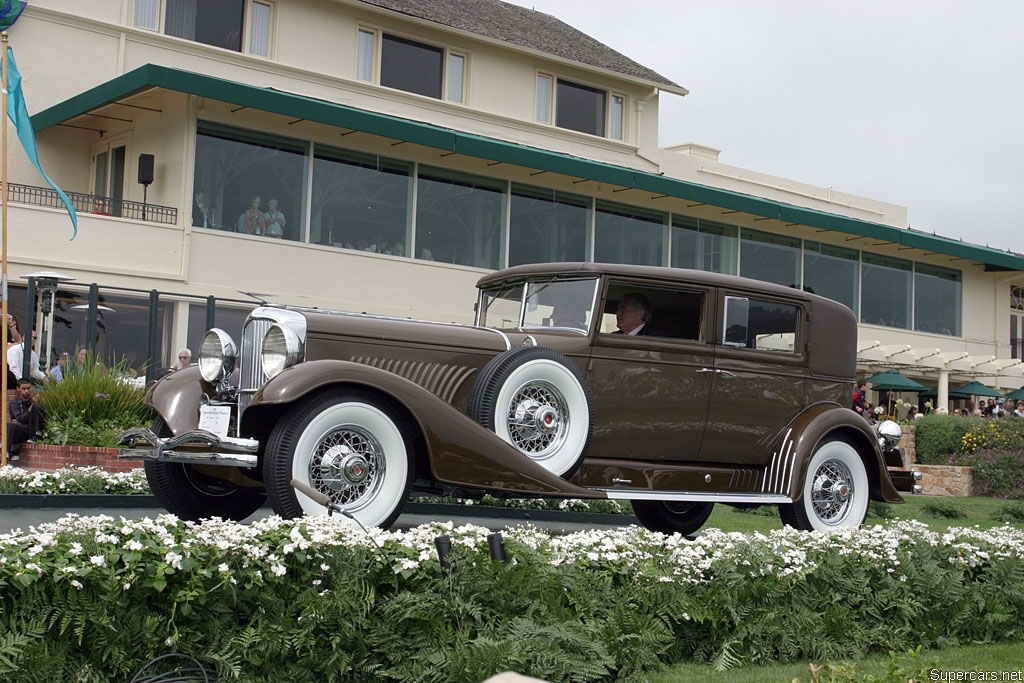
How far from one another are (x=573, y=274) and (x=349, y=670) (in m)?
4.46

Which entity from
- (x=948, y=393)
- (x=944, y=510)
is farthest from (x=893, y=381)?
(x=944, y=510)

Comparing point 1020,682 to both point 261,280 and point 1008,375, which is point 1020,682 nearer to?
point 261,280

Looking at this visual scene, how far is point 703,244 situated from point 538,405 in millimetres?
21779

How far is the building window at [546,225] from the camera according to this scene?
24.8m

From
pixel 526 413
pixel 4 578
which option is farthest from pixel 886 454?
pixel 4 578

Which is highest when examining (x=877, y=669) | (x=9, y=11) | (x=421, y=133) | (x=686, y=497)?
(x=9, y=11)

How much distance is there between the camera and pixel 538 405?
24.1 ft

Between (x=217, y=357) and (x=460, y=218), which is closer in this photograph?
(x=217, y=357)

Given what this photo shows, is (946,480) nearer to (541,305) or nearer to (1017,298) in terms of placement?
(541,305)

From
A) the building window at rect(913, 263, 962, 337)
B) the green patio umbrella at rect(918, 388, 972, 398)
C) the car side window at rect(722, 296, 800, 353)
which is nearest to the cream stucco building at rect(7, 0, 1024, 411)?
the building window at rect(913, 263, 962, 337)

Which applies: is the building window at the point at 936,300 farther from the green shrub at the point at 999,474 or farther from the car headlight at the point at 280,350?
the car headlight at the point at 280,350

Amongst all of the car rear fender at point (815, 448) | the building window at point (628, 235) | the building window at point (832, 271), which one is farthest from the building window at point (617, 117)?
the car rear fender at point (815, 448)

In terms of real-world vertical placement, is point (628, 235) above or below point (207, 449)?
above

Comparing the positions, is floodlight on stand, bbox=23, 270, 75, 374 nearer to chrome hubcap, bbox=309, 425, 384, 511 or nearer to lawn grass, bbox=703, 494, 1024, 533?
lawn grass, bbox=703, 494, 1024, 533
